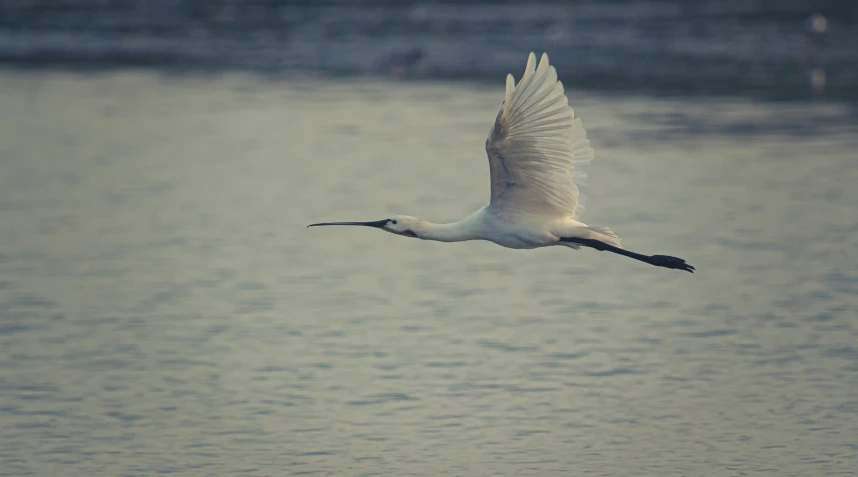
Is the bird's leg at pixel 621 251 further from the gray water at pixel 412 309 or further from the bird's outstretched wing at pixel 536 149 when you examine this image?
the gray water at pixel 412 309

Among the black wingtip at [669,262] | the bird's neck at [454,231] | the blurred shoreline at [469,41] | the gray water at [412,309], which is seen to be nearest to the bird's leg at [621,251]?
the black wingtip at [669,262]

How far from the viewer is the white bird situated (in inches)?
419

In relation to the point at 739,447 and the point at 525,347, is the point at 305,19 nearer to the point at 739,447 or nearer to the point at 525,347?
the point at 525,347

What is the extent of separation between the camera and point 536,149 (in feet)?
35.9

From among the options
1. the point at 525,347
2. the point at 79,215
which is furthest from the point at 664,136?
the point at 525,347

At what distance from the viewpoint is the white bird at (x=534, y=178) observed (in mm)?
10641

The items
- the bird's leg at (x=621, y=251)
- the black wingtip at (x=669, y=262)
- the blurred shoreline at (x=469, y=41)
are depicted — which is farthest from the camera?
the blurred shoreline at (x=469, y=41)

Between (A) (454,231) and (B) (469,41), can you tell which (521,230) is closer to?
(A) (454,231)

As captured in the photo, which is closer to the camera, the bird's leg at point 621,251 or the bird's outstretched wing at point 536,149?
the bird's outstretched wing at point 536,149

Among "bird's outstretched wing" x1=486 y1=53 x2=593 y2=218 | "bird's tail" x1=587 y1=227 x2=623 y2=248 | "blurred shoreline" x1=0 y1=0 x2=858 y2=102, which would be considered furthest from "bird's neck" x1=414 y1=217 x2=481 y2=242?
"blurred shoreline" x1=0 y1=0 x2=858 y2=102

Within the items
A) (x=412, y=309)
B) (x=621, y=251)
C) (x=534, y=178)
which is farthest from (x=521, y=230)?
(x=412, y=309)

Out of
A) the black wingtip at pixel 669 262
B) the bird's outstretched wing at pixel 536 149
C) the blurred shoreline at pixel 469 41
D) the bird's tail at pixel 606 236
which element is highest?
the bird's outstretched wing at pixel 536 149

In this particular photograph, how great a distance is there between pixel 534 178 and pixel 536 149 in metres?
0.31

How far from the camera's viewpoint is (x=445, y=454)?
12266mm
